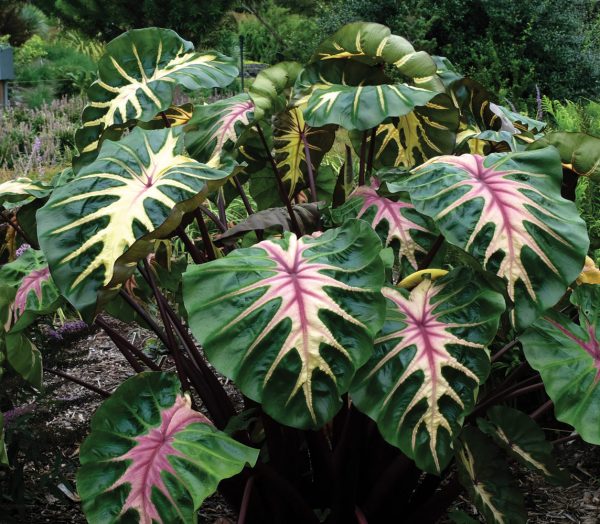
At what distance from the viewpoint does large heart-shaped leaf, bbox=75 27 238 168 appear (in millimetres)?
1882

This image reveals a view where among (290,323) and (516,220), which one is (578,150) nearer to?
(516,220)

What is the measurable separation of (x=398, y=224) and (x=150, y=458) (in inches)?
31.0

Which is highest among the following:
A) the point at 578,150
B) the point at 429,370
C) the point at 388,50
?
the point at 388,50

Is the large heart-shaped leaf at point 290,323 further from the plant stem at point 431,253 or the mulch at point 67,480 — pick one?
the mulch at point 67,480

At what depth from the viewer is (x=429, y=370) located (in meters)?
1.28

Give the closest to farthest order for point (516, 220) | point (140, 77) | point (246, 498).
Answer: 1. point (516, 220)
2. point (246, 498)
3. point (140, 77)

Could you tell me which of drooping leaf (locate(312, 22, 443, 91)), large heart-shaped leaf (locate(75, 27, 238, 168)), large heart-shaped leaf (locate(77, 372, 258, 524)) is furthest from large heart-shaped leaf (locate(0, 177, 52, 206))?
drooping leaf (locate(312, 22, 443, 91))

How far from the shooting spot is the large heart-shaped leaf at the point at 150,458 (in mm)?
1243

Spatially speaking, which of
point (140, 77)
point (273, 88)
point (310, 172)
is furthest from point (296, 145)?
point (140, 77)

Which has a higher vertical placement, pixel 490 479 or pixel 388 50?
pixel 388 50

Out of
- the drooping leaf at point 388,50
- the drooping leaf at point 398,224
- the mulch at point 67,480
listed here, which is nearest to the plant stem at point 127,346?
the mulch at point 67,480

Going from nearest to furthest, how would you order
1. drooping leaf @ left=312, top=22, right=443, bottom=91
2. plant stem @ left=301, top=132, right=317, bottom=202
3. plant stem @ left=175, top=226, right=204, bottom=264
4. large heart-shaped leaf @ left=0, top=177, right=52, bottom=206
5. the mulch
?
plant stem @ left=175, top=226, right=204, bottom=264, the mulch, large heart-shaped leaf @ left=0, top=177, right=52, bottom=206, drooping leaf @ left=312, top=22, right=443, bottom=91, plant stem @ left=301, top=132, right=317, bottom=202

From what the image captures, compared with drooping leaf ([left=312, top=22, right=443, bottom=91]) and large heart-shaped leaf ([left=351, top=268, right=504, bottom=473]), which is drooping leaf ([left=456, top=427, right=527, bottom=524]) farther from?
drooping leaf ([left=312, top=22, right=443, bottom=91])

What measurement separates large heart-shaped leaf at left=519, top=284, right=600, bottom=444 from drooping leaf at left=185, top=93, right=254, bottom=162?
851mm
